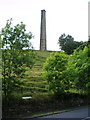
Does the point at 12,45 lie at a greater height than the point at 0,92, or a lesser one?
greater

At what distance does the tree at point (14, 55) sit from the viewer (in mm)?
12622

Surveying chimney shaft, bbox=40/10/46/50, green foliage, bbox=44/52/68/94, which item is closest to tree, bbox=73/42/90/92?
green foliage, bbox=44/52/68/94

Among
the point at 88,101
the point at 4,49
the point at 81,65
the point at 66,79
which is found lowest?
the point at 88,101

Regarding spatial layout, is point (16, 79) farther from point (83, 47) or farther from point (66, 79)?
point (83, 47)

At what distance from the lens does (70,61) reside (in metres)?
18.7

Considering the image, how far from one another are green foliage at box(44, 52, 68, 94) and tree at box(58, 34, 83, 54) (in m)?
31.9

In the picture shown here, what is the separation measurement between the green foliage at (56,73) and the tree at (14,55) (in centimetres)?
343

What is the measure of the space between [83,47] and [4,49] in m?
10.4

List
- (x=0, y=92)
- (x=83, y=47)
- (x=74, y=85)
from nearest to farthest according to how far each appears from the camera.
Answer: (x=0, y=92)
(x=74, y=85)
(x=83, y=47)

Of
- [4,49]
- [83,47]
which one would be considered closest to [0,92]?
[4,49]

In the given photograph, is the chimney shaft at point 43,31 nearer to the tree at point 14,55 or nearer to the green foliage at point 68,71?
the green foliage at point 68,71

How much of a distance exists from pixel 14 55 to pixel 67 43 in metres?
39.9

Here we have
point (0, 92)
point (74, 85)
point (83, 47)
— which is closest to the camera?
point (0, 92)

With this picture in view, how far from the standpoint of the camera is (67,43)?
51.5 meters
